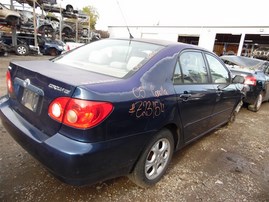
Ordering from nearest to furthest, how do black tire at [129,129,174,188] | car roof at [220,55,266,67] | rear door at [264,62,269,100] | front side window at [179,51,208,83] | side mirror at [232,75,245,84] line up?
black tire at [129,129,174,188] → front side window at [179,51,208,83] → side mirror at [232,75,245,84] → rear door at [264,62,269,100] → car roof at [220,55,266,67]

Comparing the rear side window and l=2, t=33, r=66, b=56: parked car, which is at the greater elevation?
the rear side window

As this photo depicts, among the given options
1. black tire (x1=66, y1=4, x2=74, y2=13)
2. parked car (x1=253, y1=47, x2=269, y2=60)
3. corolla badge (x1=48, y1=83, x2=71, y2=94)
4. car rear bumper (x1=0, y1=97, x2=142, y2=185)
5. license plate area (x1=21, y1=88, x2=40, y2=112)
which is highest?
black tire (x1=66, y1=4, x2=74, y2=13)

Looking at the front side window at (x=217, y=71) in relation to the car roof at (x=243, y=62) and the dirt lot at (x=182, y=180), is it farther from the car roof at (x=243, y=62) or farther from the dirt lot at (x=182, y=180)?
the car roof at (x=243, y=62)

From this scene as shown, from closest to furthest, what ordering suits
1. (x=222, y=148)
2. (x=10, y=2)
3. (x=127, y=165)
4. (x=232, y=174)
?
(x=127, y=165) → (x=232, y=174) → (x=222, y=148) → (x=10, y=2)

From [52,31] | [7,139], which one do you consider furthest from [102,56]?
[52,31]

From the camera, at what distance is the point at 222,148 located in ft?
12.1

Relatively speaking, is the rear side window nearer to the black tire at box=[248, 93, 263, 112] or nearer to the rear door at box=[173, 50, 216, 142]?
the rear door at box=[173, 50, 216, 142]

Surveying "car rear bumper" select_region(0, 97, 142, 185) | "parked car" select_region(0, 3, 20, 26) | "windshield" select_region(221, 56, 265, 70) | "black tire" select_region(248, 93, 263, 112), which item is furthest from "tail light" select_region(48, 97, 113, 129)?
"parked car" select_region(0, 3, 20, 26)

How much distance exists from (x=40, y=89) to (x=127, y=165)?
1.00 meters

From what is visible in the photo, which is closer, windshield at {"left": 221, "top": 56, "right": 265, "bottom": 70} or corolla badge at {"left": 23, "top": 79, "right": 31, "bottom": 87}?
corolla badge at {"left": 23, "top": 79, "right": 31, "bottom": 87}

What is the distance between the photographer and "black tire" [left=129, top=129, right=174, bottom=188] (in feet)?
7.12

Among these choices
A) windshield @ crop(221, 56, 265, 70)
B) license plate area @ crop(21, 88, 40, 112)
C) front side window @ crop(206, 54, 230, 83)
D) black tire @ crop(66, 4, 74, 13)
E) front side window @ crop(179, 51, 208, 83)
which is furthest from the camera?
black tire @ crop(66, 4, 74, 13)

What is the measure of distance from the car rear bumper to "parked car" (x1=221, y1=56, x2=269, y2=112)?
15.1ft

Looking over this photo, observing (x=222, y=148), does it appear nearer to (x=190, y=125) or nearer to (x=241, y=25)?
(x=190, y=125)
